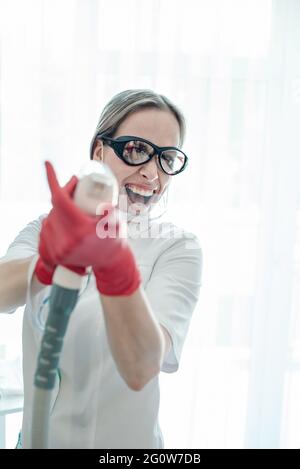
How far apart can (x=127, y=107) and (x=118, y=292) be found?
505 mm

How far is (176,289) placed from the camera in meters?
0.86

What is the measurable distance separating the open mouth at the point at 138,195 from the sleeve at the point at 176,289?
0.39 ft

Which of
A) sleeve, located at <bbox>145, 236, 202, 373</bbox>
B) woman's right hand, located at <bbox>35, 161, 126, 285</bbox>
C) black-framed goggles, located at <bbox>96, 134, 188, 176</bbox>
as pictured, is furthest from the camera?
black-framed goggles, located at <bbox>96, 134, 188, 176</bbox>

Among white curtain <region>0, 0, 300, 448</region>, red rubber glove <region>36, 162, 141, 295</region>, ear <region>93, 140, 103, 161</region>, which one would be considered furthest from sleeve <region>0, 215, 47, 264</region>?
white curtain <region>0, 0, 300, 448</region>

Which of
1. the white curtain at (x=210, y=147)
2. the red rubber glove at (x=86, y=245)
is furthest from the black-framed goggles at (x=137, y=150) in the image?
the white curtain at (x=210, y=147)

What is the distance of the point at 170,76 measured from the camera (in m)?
1.87

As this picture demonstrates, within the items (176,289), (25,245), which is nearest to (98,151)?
(25,245)

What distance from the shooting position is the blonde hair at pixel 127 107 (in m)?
0.98

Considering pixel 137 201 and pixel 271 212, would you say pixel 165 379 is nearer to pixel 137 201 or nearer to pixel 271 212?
pixel 271 212

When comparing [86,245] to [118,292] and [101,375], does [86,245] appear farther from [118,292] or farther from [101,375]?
[101,375]

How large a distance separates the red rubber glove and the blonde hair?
0.41 m

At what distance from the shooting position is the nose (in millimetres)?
955

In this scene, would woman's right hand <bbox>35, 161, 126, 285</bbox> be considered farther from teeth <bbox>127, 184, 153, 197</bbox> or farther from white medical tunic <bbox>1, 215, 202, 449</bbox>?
teeth <bbox>127, 184, 153, 197</bbox>

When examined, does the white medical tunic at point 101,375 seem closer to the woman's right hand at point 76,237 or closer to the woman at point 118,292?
the woman at point 118,292
